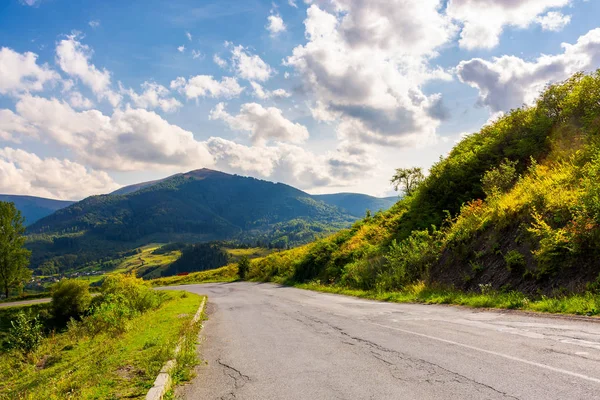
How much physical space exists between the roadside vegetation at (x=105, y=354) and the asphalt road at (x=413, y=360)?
107 centimetres

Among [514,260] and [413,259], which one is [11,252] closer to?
[413,259]

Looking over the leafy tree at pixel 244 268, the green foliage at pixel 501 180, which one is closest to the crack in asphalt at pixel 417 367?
the green foliage at pixel 501 180

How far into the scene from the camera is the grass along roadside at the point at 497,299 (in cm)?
969

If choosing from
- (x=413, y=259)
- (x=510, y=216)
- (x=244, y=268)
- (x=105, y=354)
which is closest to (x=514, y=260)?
(x=510, y=216)

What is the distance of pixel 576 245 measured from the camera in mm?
11531

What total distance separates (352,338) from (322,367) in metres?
2.63

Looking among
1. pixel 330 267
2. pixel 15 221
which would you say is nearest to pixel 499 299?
pixel 330 267

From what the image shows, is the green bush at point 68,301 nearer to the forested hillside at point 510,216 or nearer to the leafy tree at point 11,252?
the leafy tree at point 11,252

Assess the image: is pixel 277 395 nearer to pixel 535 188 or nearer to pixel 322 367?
pixel 322 367

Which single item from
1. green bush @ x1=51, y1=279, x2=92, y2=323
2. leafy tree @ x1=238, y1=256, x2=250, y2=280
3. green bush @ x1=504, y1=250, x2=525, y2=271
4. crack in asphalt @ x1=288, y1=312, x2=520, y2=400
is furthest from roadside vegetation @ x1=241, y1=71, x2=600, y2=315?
leafy tree @ x1=238, y1=256, x2=250, y2=280

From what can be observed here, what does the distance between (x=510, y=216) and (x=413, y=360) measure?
12.2m

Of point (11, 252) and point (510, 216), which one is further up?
point (510, 216)

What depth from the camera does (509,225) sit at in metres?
15.8

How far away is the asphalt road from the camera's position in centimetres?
517
